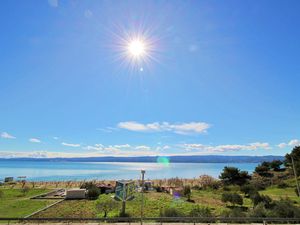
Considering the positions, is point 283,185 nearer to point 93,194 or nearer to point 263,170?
point 263,170

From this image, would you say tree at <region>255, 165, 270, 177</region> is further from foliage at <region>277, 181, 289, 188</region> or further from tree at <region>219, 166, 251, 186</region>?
foliage at <region>277, 181, 289, 188</region>

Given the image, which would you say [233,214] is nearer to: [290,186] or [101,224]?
[101,224]

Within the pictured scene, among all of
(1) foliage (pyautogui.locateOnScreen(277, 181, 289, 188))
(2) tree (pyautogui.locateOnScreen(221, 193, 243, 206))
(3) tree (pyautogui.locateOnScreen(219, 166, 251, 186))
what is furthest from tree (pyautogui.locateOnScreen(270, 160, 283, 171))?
(2) tree (pyautogui.locateOnScreen(221, 193, 243, 206))

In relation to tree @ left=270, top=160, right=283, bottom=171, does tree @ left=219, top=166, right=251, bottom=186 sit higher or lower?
lower

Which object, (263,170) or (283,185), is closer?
(283,185)

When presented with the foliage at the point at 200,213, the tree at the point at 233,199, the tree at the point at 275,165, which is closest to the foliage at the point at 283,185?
the tree at the point at 233,199

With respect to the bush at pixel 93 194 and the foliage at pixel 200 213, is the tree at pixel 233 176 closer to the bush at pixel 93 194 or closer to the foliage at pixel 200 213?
the bush at pixel 93 194

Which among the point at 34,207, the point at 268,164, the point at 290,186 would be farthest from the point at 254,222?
the point at 268,164

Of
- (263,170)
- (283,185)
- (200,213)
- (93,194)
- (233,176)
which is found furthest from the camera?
(263,170)

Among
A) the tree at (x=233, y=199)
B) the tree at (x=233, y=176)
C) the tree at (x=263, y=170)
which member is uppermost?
the tree at (x=263, y=170)

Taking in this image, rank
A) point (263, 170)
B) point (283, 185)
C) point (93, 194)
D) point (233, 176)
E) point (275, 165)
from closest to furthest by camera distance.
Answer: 1. point (93, 194)
2. point (283, 185)
3. point (233, 176)
4. point (263, 170)
5. point (275, 165)

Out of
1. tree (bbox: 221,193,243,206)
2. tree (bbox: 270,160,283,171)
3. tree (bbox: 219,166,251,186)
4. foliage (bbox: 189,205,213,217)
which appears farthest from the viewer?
tree (bbox: 270,160,283,171)

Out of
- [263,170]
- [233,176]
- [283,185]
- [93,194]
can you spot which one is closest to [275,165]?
[263,170]

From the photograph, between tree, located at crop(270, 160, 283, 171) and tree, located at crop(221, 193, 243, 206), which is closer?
tree, located at crop(221, 193, 243, 206)
